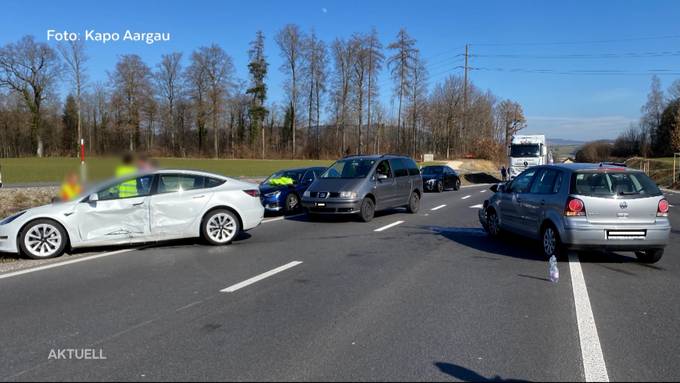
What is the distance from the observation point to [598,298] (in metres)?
5.87

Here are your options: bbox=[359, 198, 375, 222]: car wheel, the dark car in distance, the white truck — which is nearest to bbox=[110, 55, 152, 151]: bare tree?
bbox=[359, 198, 375, 222]: car wheel

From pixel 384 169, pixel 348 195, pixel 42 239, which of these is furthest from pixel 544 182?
pixel 42 239

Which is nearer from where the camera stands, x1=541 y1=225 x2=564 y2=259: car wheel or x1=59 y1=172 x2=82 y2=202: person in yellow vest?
x1=59 y1=172 x2=82 y2=202: person in yellow vest

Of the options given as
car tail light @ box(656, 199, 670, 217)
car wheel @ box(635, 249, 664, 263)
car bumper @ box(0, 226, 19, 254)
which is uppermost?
car tail light @ box(656, 199, 670, 217)

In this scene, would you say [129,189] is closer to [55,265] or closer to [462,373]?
[55,265]

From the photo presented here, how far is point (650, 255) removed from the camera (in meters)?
7.92

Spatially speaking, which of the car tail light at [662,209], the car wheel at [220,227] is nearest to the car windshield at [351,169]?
the car wheel at [220,227]

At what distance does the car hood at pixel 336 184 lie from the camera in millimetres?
Result: 12938

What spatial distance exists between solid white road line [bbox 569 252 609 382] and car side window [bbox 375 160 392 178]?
751 centimetres

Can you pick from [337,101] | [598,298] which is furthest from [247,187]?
[337,101]

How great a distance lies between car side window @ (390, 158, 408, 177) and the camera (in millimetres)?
14630

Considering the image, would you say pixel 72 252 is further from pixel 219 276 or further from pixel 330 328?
pixel 330 328

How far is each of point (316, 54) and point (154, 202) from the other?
65398 mm

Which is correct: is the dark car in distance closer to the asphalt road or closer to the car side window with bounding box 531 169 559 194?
the car side window with bounding box 531 169 559 194
